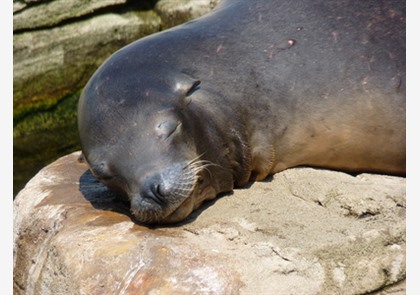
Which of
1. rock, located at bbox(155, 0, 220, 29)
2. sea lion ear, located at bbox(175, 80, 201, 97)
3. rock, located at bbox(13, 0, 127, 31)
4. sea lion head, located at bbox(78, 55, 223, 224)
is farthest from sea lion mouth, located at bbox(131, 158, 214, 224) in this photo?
rock, located at bbox(13, 0, 127, 31)

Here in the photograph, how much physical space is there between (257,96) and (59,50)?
605 cm

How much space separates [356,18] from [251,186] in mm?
1389

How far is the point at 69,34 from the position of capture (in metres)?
11.2

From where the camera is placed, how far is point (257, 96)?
5660mm

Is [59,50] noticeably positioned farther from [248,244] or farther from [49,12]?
[248,244]

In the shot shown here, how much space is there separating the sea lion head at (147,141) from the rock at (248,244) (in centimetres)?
18


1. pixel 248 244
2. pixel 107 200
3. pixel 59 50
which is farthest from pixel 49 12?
pixel 248 244

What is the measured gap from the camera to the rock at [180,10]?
36.0 feet

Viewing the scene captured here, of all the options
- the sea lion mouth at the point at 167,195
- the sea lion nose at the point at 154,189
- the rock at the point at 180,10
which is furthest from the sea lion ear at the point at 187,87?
the rock at the point at 180,10

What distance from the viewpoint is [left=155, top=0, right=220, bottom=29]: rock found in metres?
11.0

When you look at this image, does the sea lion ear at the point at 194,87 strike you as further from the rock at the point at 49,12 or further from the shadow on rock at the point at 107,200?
the rock at the point at 49,12

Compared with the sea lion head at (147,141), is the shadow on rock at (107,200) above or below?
below

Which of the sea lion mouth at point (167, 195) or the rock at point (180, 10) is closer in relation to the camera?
the sea lion mouth at point (167, 195)

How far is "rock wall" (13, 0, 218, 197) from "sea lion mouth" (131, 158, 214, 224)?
556 cm
